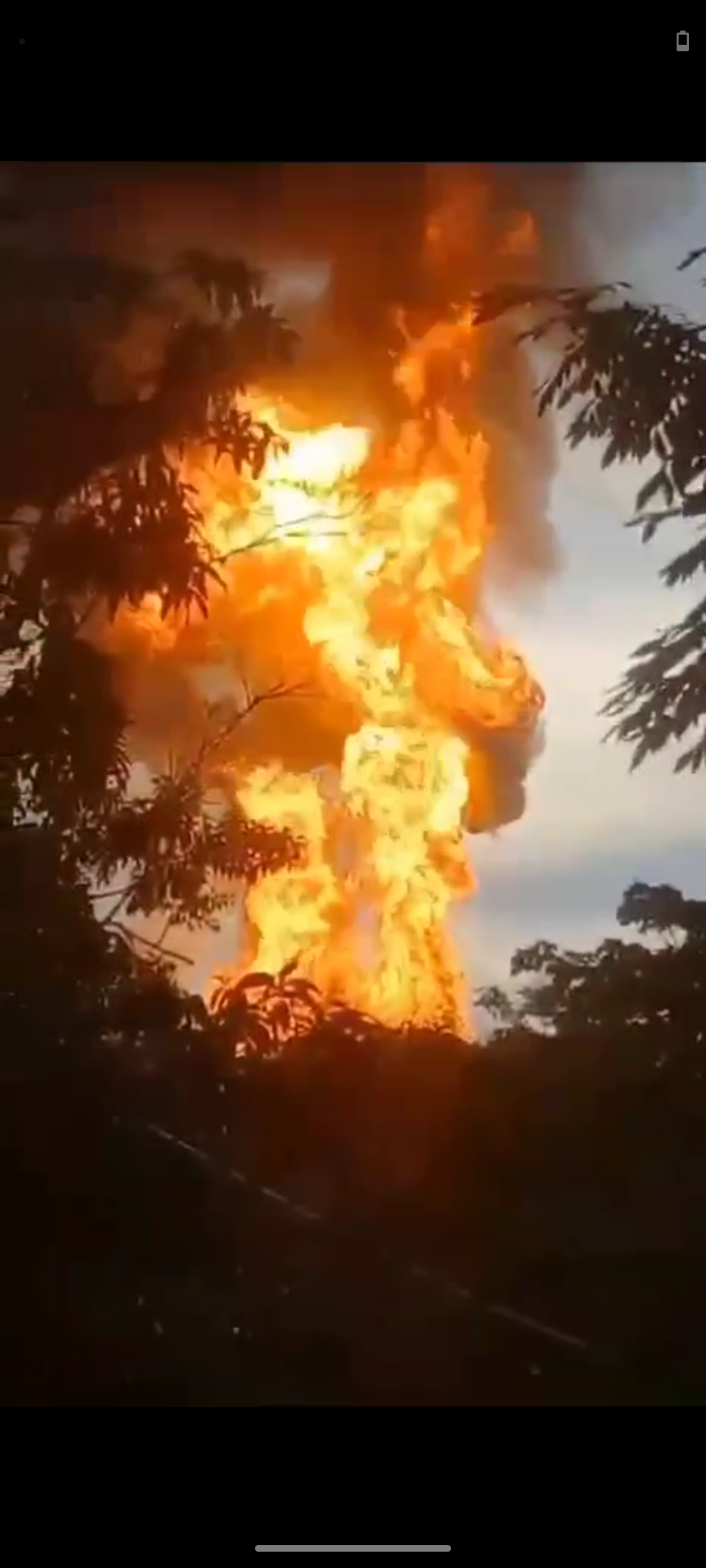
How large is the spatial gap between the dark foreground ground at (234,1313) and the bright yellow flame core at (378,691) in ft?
0.90

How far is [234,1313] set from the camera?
1.82 meters

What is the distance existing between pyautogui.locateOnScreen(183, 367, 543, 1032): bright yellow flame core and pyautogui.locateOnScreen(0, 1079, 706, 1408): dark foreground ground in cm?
28

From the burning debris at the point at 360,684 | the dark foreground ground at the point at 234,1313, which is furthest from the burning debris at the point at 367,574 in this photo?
the dark foreground ground at the point at 234,1313

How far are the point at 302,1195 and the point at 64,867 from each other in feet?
1.55

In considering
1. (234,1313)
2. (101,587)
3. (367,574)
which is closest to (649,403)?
(367,574)

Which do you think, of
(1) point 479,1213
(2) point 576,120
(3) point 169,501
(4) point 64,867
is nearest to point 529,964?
(1) point 479,1213

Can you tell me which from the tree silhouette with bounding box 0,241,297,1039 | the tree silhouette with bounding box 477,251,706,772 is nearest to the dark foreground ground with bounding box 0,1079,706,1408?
the tree silhouette with bounding box 0,241,297,1039

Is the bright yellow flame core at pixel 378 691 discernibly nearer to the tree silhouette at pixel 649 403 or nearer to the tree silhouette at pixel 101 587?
the tree silhouette at pixel 101 587

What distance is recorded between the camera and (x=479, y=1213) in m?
1.83

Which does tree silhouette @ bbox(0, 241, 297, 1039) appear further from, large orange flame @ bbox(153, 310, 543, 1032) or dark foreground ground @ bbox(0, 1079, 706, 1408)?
dark foreground ground @ bbox(0, 1079, 706, 1408)

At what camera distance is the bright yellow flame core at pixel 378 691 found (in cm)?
187

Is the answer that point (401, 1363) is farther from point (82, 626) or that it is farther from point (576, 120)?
point (576, 120)

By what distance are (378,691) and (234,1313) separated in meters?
0.74

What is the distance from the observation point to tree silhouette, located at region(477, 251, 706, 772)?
1.92m
